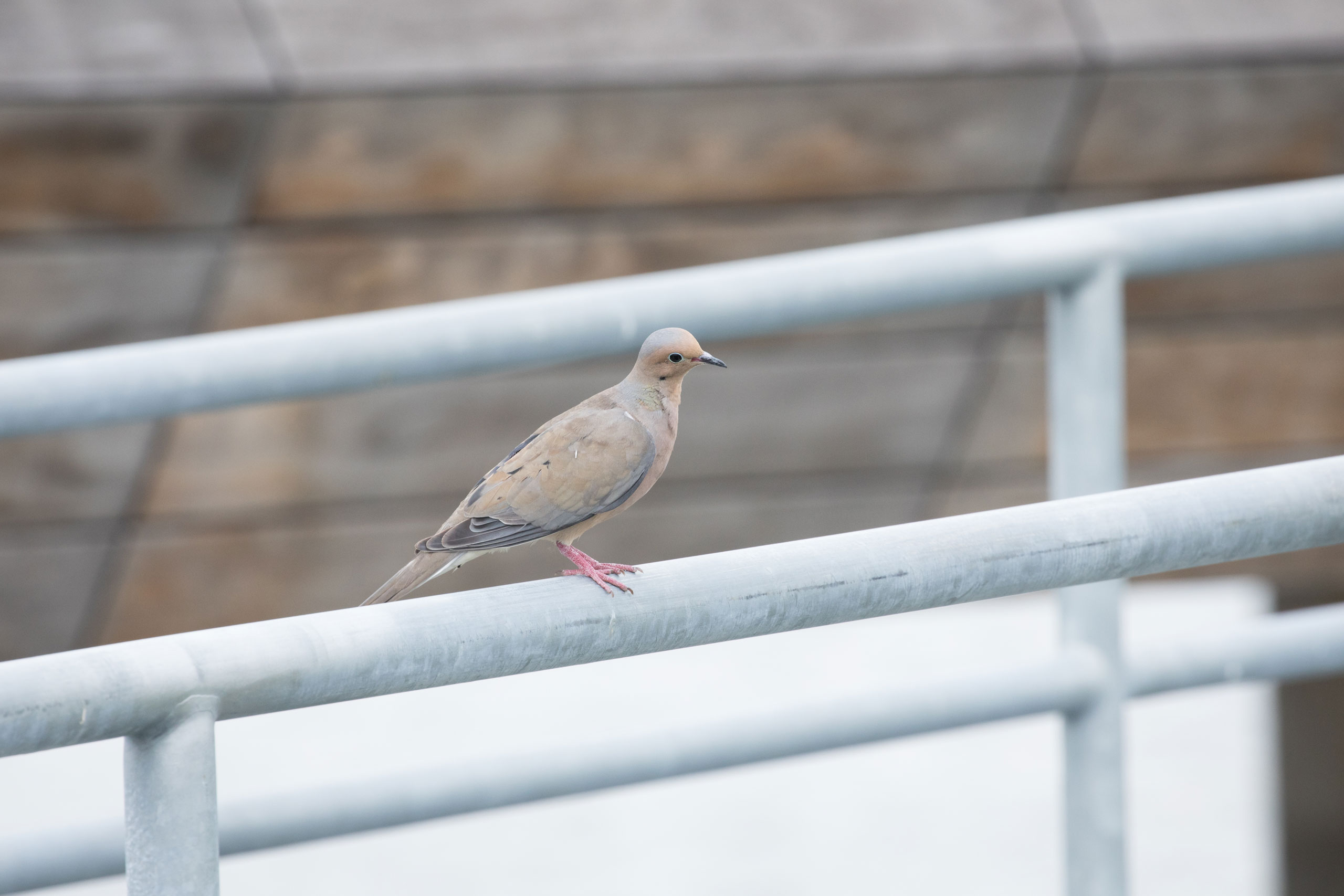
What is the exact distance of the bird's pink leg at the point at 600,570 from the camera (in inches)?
40.3

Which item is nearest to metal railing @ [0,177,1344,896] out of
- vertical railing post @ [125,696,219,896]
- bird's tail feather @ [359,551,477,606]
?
vertical railing post @ [125,696,219,896]

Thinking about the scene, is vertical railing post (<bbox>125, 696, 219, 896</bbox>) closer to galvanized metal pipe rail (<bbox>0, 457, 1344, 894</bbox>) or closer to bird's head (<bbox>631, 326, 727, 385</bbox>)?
galvanized metal pipe rail (<bbox>0, 457, 1344, 894</bbox>)

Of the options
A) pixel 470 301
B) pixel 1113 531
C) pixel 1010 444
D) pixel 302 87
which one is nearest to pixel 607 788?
pixel 470 301

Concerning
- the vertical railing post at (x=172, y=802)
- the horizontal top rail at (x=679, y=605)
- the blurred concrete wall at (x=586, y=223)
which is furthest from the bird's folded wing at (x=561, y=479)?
the blurred concrete wall at (x=586, y=223)

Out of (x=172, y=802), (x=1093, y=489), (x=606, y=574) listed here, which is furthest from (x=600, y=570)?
(x=1093, y=489)

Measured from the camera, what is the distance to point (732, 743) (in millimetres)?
1584

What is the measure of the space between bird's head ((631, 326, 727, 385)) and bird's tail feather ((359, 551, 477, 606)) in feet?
0.93

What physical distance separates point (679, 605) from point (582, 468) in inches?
20.0

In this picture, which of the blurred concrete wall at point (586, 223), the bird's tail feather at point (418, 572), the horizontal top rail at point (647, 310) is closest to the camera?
the bird's tail feather at point (418, 572)

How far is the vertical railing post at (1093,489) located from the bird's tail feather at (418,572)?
703 millimetres

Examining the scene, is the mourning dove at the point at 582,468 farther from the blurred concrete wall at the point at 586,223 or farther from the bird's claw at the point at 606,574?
the blurred concrete wall at the point at 586,223

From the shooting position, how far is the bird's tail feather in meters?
1.31

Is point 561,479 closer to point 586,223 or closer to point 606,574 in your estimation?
point 606,574

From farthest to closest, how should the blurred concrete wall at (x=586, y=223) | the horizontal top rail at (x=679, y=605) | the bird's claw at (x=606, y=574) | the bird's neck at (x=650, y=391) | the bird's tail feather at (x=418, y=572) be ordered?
the blurred concrete wall at (x=586, y=223), the bird's neck at (x=650, y=391), the bird's tail feather at (x=418, y=572), the bird's claw at (x=606, y=574), the horizontal top rail at (x=679, y=605)
